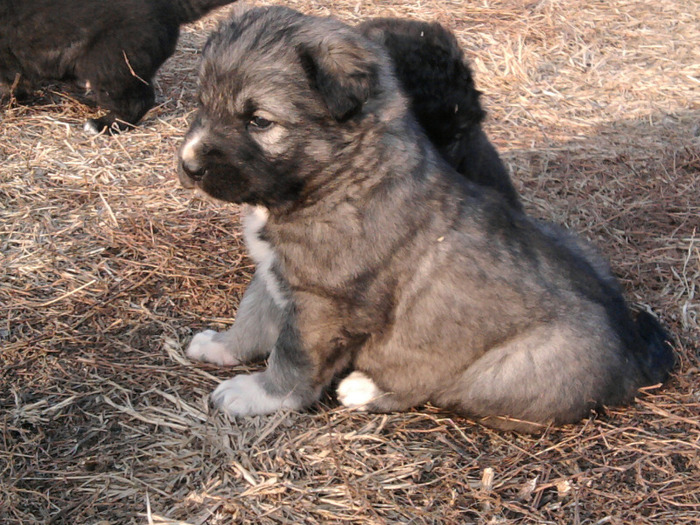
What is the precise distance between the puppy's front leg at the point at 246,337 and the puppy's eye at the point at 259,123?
943 millimetres

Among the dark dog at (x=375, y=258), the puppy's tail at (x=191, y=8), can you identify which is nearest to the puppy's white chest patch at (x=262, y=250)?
the dark dog at (x=375, y=258)

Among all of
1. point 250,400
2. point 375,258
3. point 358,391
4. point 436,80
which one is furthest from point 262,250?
point 436,80

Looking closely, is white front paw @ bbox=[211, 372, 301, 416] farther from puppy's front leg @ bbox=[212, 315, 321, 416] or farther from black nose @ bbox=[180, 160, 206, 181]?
black nose @ bbox=[180, 160, 206, 181]

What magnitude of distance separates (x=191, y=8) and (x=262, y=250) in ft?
12.2

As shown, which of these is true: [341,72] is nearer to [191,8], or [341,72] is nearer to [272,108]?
[272,108]

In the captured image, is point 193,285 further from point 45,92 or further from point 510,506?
point 45,92

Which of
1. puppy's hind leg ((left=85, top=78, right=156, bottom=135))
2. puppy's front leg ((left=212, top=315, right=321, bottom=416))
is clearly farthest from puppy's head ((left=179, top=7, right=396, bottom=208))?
puppy's hind leg ((left=85, top=78, right=156, bottom=135))

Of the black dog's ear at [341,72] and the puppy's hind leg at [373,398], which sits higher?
the black dog's ear at [341,72]

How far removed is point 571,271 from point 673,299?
1335 mm

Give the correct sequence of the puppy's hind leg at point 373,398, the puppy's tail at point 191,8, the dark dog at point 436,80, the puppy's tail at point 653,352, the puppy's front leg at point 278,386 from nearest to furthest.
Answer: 1. the puppy's front leg at point 278,386
2. the puppy's hind leg at point 373,398
3. the puppy's tail at point 653,352
4. the dark dog at point 436,80
5. the puppy's tail at point 191,8

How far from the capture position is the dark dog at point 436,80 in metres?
3.82

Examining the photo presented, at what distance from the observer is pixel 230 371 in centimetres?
384

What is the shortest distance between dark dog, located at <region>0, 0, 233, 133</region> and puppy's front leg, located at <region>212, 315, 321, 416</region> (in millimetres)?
3329

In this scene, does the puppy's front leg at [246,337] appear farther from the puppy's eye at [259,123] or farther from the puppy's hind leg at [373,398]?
the puppy's eye at [259,123]
